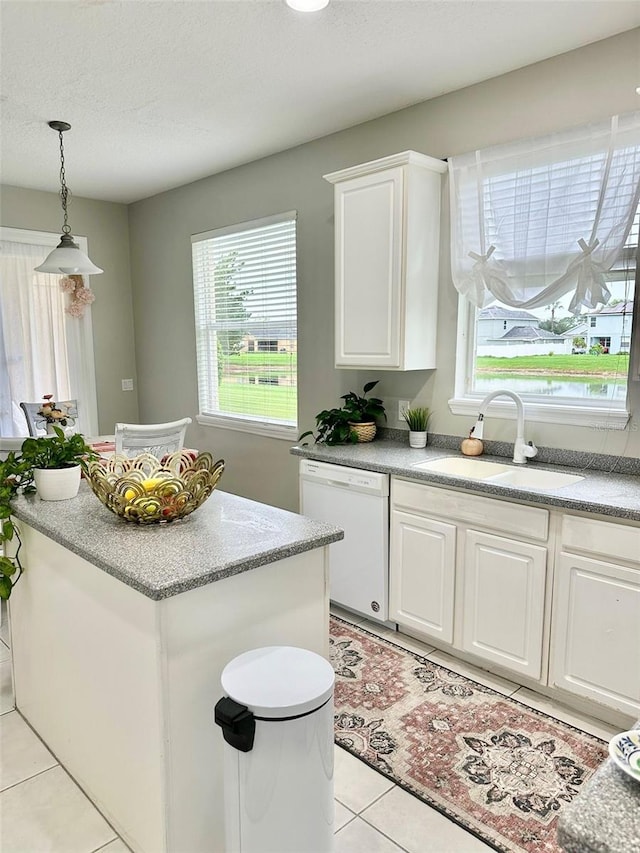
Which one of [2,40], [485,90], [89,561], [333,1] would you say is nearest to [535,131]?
[485,90]

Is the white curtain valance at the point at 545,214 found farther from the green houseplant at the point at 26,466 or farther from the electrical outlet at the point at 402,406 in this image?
the green houseplant at the point at 26,466

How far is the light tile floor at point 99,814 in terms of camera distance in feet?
5.82

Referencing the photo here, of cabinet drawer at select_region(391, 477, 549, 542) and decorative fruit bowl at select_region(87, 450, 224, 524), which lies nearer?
decorative fruit bowl at select_region(87, 450, 224, 524)

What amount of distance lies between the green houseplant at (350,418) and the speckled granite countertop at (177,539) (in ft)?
4.34

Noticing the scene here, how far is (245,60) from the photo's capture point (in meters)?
2.63

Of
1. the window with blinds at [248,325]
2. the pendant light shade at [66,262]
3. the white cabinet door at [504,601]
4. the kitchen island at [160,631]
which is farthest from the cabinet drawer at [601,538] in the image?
the pendant light shade at [66,262]

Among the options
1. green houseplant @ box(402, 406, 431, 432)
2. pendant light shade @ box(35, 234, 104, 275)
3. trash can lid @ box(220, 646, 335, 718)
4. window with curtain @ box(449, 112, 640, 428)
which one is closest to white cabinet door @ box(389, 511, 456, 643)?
green houseplant @ box(402, 406, 431, 432)

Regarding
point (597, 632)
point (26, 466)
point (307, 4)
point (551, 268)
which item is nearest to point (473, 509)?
point (597, 632)

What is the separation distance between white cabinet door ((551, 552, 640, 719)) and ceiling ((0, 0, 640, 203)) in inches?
83.7

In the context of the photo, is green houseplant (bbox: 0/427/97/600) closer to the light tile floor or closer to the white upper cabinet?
the light tile floor

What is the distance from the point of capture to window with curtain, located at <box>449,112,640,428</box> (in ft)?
8.20

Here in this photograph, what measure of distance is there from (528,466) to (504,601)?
0.65 m

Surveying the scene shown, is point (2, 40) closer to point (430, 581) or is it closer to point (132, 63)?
point (132, 63)

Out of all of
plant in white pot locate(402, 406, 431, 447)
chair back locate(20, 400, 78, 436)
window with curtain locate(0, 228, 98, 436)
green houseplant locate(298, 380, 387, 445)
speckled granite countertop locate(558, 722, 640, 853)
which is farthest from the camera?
window with curtain locate(0, 228, 98, 436)
